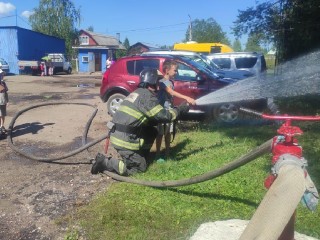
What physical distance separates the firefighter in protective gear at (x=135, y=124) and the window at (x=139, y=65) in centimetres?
460

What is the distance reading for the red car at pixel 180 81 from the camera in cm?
903

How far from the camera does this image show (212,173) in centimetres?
344

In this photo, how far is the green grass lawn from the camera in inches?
151

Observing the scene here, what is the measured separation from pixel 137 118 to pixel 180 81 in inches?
167

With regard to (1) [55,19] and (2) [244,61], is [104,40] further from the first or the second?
(2) [244,61]

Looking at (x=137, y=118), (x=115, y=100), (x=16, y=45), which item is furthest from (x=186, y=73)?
(x=16, y=45)

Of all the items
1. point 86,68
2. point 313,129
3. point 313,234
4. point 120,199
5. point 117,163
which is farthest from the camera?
point 86,68

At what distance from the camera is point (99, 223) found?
4.00 meters

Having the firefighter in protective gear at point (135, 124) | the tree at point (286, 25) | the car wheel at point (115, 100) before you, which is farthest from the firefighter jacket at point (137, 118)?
the tree at point (286, 25)

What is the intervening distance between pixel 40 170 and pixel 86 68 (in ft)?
140

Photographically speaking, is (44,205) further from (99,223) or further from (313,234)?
(313,234)

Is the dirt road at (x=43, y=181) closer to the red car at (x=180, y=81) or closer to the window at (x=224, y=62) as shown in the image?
the red car at (x=180, y=81)

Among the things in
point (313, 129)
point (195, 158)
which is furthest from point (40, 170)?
point (313, 129)

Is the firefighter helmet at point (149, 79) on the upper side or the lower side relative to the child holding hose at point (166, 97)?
upper
